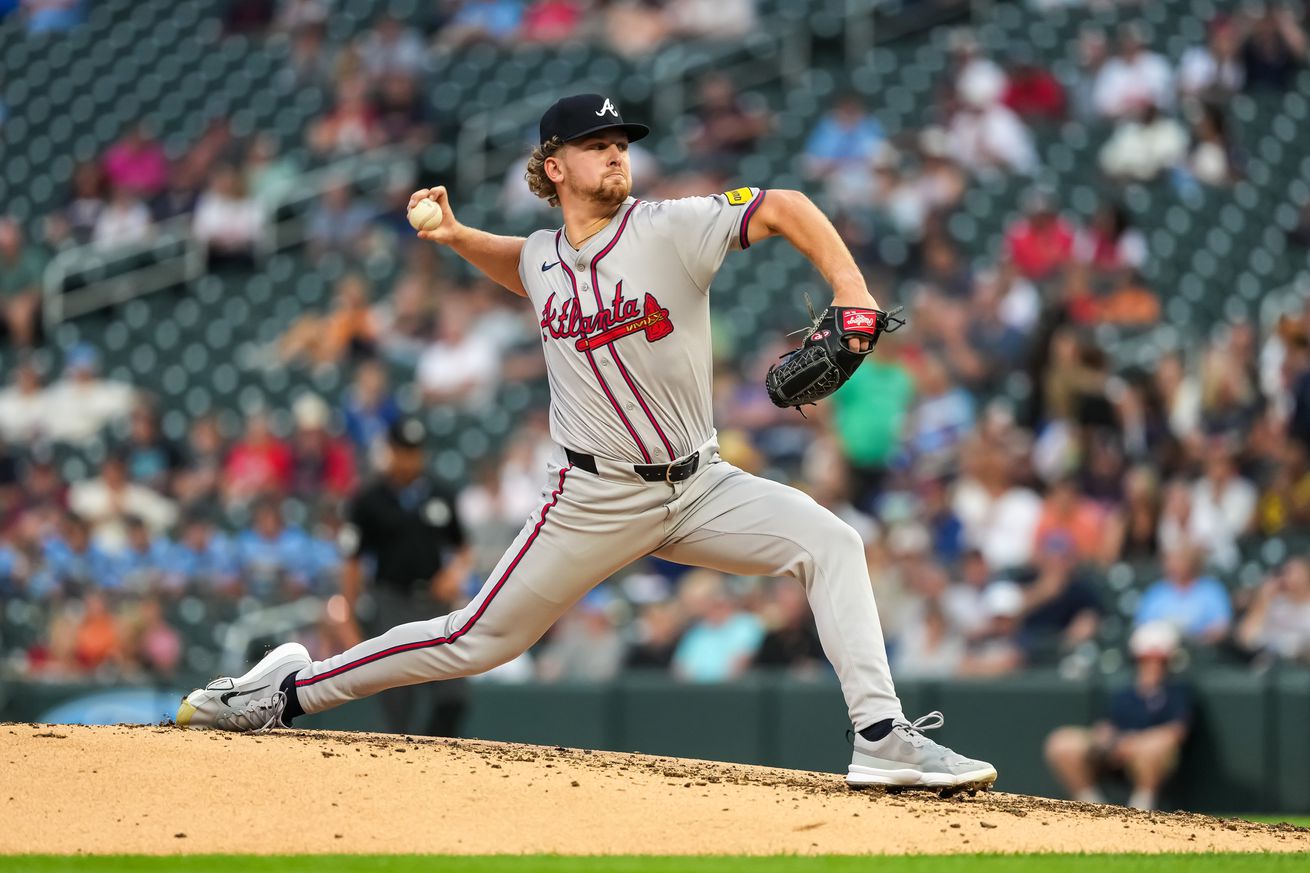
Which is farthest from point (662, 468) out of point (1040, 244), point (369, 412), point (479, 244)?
point (1040, 244)

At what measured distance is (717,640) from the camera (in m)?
10.5

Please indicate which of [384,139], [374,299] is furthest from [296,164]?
[374,299]

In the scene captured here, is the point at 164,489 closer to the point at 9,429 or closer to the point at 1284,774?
the point at 9,429

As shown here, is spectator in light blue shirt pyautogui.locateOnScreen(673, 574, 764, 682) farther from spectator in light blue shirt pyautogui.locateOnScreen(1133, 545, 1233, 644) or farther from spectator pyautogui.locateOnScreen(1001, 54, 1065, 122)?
spectator pyautogui.locateOnScreen(1001, 54, 1065, 122)

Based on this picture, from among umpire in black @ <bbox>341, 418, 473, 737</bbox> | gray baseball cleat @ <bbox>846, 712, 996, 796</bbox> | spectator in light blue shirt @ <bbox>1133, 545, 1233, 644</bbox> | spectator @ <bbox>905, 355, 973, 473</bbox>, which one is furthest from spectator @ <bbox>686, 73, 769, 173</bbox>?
gray baseball cleat @ <bbox>846, 712, 996, 796</bbox>

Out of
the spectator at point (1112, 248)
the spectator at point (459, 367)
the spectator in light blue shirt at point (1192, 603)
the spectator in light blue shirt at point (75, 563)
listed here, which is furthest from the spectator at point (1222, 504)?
the spectator in light blue shirt at point (75, 563)

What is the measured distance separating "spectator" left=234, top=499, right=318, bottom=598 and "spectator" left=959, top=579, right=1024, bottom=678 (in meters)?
3.83

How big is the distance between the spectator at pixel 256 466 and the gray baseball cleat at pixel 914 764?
772 cm

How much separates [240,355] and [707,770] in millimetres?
9189

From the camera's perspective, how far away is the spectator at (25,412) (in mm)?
13891

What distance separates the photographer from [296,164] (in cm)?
1617

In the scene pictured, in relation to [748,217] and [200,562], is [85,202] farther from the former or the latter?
[748,217]

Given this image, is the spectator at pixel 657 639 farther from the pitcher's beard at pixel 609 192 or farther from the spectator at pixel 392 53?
the spectator at pixel 392 53

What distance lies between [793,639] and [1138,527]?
74.0 inches
